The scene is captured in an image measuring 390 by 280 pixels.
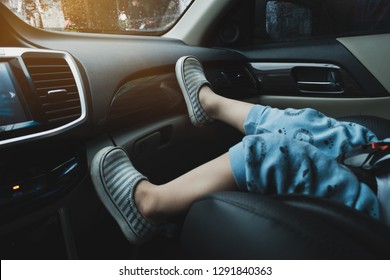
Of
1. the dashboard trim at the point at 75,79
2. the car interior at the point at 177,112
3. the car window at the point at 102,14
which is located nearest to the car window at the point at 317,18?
the car interior at the point at 177,112

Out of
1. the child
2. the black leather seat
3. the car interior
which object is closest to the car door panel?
the car interior

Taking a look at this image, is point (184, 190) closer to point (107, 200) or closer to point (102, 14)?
point (107, 200)

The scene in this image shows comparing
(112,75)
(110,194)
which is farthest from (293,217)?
(112,75)

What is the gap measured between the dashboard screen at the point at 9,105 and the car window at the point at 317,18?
1151 millimetres

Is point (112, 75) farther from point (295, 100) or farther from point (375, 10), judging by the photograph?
point (375, 10)

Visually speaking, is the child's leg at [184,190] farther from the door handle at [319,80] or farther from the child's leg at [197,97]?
the door handle at [319,80]

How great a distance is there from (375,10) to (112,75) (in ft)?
3.76

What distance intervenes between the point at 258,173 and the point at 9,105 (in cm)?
46

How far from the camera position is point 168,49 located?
3.76 feet

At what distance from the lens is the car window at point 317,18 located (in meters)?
1.41

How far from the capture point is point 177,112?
1160 mm

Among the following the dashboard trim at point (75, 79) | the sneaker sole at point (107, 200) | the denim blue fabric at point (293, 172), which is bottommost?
the sneaker sole at point (107, 200)

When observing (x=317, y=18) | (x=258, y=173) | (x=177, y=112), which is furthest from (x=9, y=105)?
(x=317, y=18)

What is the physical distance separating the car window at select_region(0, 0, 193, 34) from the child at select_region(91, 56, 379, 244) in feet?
1.44
